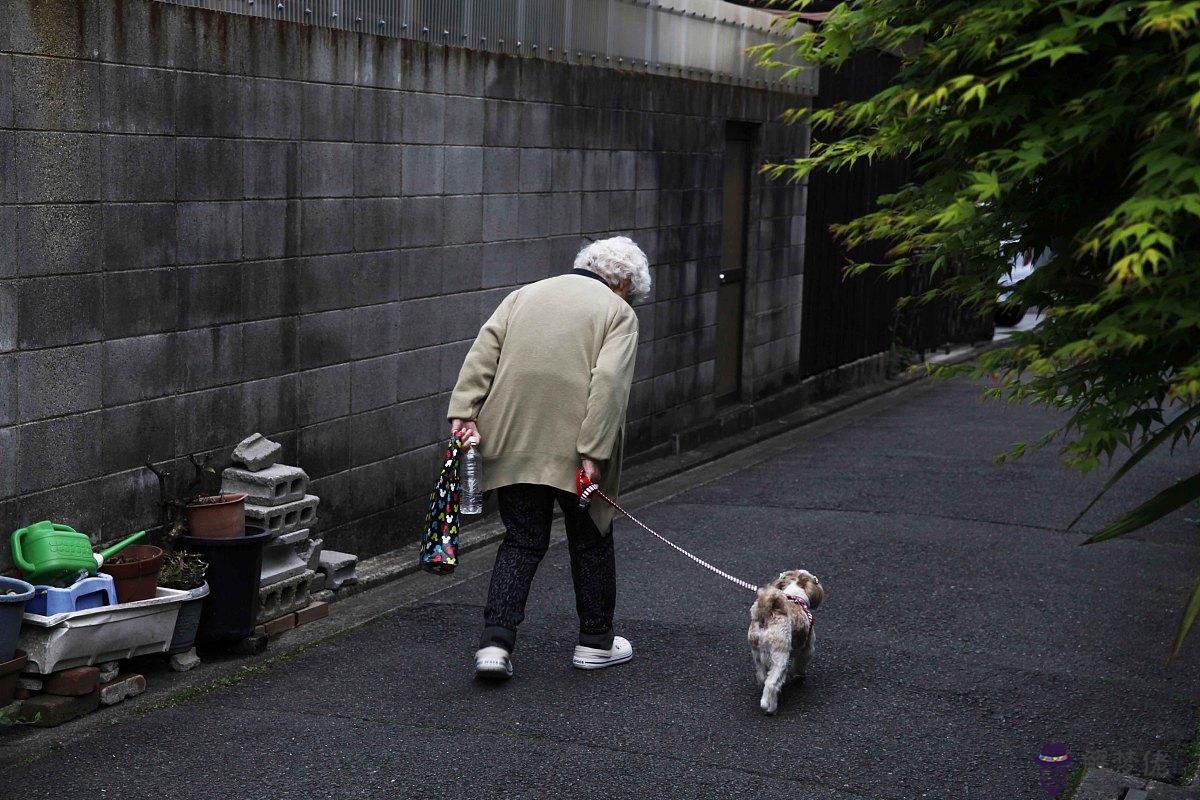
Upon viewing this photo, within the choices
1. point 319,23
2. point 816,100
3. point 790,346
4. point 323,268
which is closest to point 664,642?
point 323,268

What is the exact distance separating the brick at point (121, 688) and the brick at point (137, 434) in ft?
2.92

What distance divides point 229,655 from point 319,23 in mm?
3091

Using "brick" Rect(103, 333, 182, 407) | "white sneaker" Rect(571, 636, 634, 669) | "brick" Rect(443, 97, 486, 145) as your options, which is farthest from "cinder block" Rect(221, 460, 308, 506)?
"brick" Rect(443, 97, 486, 145)

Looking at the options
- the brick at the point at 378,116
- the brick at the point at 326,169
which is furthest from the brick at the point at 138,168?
the brick at the point at 378,116

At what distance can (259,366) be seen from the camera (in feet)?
23.1

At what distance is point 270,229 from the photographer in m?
7.03

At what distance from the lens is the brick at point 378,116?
297 inches

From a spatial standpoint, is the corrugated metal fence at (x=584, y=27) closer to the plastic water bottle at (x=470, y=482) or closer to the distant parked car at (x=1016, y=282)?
the plastic water bottle at (x=470, y=482)

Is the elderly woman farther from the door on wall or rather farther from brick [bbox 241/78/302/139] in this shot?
the door on wall

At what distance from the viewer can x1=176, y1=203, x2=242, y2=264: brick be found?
21.2 feet

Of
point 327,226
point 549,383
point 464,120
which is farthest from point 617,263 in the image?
point 464,120

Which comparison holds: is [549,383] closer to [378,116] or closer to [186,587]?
[186,587]

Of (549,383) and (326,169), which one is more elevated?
(326,169)

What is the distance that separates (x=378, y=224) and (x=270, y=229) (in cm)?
89
